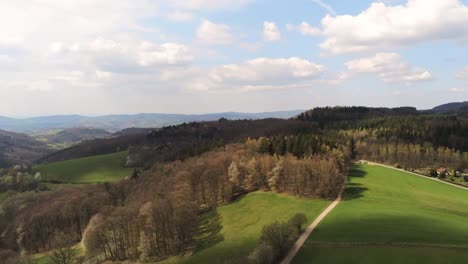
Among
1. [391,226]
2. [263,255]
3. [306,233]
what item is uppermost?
[391,226]

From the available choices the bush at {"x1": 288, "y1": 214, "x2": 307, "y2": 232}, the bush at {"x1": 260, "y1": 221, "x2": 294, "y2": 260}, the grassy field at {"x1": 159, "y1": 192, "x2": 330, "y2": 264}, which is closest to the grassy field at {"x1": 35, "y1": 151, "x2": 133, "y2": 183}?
the grassy field at {"x1": 159, "y1": 192, "x2": 330, "y2": 264}

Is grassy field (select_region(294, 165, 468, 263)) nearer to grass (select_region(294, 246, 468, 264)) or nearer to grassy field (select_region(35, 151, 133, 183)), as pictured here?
grass (select_region(294, 246, 468, 264))

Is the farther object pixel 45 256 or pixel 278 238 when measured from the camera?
pixel 45 256

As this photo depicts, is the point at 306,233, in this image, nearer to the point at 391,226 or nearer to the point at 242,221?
the point at 391,226

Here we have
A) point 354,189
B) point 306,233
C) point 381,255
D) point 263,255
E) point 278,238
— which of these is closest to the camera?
point 381,255

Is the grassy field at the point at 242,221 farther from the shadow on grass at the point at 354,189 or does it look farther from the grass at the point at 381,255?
the grass at the point at 381,255

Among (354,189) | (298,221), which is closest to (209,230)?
(298,221)

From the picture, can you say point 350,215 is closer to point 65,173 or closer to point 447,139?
point 447,139
